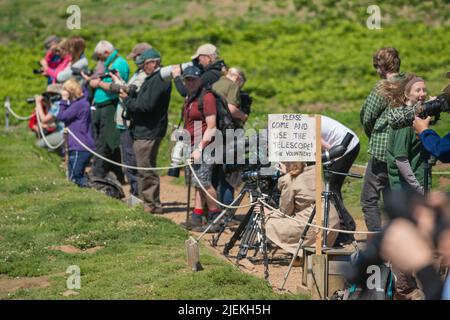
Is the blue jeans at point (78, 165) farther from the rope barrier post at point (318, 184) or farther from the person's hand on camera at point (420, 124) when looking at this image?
the person's hand on camera at point (420, 124)

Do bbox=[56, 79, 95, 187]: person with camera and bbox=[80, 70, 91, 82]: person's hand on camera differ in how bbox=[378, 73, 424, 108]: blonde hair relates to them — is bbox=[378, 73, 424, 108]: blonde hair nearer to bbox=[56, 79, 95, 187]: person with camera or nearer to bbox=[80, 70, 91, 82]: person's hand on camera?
bbox=[56, 79, 95, 187]: person with camera

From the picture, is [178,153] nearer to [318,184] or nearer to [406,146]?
[406,146]

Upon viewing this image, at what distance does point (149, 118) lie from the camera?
14.3 metres

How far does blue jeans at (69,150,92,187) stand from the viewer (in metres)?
15.6

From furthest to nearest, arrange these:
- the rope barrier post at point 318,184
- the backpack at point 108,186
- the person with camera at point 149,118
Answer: the backpack at point 108,186 → the person with camera at point 149,118 → the rope barrier post at point 318,184

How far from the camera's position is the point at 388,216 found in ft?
14.6

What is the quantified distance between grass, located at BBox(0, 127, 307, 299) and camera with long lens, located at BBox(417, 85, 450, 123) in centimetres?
188

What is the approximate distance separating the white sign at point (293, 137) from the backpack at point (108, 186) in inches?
229

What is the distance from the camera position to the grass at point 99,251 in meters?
9.35

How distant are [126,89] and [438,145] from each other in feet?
24.0

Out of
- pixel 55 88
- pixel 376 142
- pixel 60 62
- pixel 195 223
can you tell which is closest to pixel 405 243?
pixel 376 142

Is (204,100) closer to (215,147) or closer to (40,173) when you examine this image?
(215,147)

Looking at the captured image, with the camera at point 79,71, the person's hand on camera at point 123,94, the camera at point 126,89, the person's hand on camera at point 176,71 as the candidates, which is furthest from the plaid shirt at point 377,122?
the camera at point 79,71
